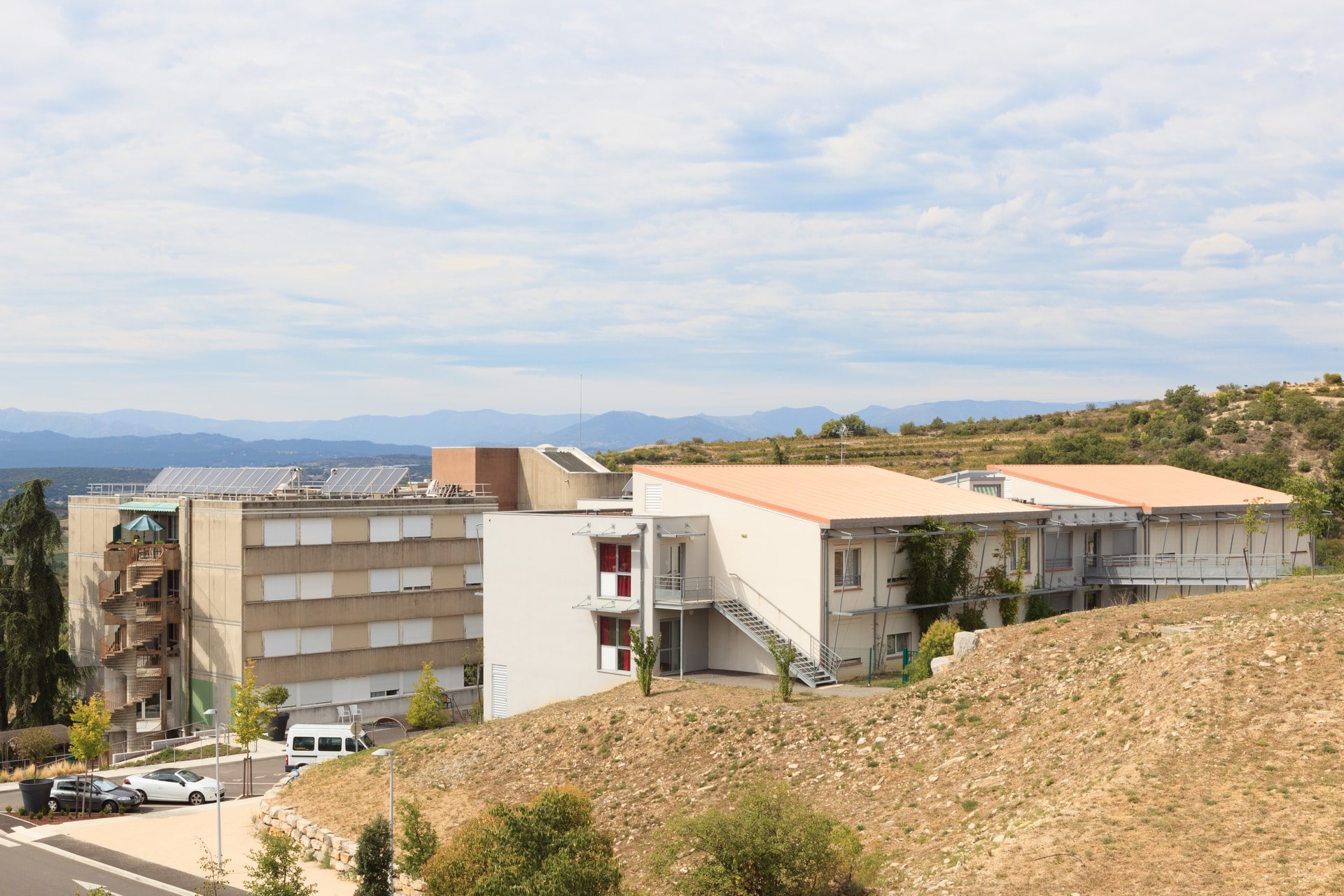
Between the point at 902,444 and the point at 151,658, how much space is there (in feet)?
231

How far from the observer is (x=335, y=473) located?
64625 mm

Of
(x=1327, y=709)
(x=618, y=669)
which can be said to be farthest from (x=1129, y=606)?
(x=618, y=669)

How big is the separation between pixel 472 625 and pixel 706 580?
2543cm

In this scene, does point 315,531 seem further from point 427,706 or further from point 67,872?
point 67,872

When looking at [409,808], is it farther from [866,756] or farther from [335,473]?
[335,473]

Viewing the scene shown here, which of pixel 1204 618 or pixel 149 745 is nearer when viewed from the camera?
pixel 1204 618

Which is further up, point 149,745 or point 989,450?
point 989,450

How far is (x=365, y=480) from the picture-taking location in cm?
6244

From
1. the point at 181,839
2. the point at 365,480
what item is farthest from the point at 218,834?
the point at 365,480

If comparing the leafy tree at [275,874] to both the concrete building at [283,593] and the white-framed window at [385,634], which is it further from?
the white-framed window at [385,634]

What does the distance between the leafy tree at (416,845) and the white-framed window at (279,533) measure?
34.5 m

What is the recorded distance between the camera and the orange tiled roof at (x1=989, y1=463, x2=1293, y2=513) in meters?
49.5

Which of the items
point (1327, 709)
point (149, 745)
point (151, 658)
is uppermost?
point (1327, 709)

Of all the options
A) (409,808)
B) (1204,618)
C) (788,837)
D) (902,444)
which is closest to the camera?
(788,837)
